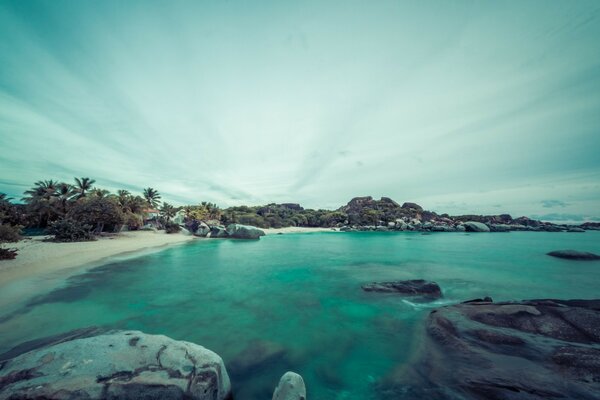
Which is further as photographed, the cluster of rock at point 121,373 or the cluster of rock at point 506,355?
the cluster of rock at point 506,355

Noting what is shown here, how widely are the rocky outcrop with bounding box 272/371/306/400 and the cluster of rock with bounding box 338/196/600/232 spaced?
74606 mm

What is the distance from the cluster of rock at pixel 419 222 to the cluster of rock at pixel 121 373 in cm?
7525

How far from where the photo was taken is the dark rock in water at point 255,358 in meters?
6.11

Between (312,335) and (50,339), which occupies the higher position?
(50,339)

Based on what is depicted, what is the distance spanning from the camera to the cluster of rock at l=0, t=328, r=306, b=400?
3.70 meters

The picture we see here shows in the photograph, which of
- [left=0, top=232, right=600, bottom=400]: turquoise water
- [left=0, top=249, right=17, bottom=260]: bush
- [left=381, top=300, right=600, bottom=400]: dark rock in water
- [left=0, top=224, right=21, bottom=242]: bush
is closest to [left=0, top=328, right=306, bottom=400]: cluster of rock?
[left=0, top=232, right=600, bottom=400]: turquoise water

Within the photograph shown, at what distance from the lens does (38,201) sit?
36.3 metres

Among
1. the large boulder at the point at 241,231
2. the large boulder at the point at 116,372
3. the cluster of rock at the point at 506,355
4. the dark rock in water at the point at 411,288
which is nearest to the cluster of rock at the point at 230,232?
the large boulder at the point at 241,231

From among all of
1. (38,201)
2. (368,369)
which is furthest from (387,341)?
(38,201)

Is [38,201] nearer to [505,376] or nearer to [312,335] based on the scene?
[312,335]

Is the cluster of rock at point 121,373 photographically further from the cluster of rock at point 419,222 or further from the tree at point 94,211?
the cluster of rock at point 419,222

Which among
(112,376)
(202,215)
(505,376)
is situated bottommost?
(505,376)

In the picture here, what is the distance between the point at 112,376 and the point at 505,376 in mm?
8290

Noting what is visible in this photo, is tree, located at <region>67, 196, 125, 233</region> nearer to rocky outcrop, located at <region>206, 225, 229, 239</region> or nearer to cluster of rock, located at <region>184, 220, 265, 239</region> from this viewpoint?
cluster of rock, located at <region>184, 220, 265, 239</region>
